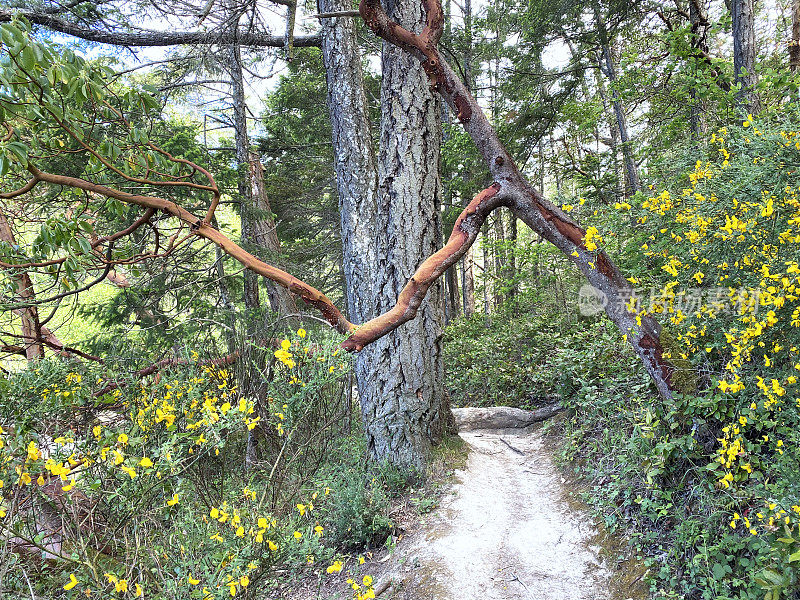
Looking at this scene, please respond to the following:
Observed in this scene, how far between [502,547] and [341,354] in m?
2.29

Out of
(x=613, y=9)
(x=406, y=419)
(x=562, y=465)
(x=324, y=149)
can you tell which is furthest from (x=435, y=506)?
(x=324, y=149)

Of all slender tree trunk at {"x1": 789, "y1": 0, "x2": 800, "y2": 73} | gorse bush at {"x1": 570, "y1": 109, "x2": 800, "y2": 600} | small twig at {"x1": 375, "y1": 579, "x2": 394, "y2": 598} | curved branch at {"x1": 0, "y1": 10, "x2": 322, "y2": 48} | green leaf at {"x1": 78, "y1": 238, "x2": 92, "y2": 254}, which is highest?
curved branch at {"x1": 0, "y1": 10, "x2": 322, "y2": 48}

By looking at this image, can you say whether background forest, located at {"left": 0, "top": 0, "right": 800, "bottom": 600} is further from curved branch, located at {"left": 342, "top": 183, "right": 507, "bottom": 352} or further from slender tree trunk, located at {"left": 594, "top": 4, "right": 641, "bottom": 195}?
slender tree trunk, located at {"left": 594, "top": 4, "right": 641, "bottom": 195}

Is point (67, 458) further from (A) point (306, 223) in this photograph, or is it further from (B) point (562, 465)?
(A) point (306, 223)

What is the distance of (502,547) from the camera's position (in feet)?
11.9

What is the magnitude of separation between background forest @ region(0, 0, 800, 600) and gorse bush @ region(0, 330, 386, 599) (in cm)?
2

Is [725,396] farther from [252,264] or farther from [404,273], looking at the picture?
[252,264]

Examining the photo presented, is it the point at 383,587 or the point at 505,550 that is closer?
the point at 383,587

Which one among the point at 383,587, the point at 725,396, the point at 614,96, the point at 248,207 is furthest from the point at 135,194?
the point at 614,96

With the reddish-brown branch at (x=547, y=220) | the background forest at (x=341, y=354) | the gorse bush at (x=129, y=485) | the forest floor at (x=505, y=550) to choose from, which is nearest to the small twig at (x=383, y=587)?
the forest floor at (x=505, y=550)

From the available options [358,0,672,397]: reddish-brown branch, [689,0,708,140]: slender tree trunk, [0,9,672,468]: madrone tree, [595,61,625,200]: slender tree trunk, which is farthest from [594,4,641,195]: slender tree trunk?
[0,9,672,468]: madrone tree

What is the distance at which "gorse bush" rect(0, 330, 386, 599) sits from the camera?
1.93 meters

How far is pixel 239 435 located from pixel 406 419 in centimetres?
165

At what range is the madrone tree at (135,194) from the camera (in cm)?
183
